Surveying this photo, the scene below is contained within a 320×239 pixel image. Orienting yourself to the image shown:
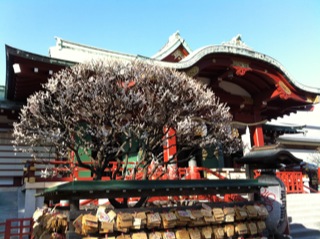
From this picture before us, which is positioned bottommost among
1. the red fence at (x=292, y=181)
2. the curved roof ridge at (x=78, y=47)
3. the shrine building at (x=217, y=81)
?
the red fence at (x=292, y=181)

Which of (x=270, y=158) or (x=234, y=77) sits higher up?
(x=234, y=77)

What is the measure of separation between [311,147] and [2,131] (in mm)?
22615

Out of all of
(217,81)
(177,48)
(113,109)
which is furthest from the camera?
(177,48)

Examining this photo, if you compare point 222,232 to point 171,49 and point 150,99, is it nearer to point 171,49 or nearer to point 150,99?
point 150,99

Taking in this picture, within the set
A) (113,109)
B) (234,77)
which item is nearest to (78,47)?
(234,77)

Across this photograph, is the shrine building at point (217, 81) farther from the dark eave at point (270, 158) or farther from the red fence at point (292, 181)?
the dark eave at point (270, 158)

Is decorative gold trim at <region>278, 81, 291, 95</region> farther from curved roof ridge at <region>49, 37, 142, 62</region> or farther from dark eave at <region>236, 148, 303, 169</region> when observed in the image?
curved roof ridge at <region>49, 37, 142, 62</region>

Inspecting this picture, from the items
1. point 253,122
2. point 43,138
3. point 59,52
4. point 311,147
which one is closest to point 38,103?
point 43,138

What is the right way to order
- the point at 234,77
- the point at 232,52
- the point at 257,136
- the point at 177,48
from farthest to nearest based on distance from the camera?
the point at 177,48 → the point at 257,136 → the point at 234,77 → the point at 232,52

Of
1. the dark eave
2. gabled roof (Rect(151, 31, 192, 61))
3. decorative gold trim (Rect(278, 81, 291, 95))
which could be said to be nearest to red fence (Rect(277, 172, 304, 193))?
decorative gold trim (Rect(278, 81, 291, 95))

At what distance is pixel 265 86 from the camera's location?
14633 mm

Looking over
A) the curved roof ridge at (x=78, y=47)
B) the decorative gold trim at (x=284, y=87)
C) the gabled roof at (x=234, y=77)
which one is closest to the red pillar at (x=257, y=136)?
the gabled roof at (x=234, y=77)

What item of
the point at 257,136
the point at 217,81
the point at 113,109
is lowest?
the point at 257,136

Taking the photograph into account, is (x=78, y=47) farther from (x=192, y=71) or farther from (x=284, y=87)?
(x=284, y=87)
